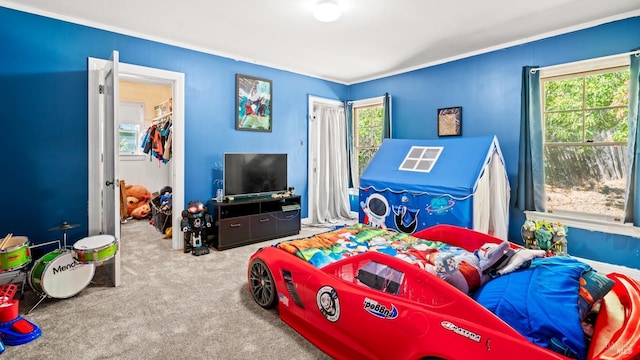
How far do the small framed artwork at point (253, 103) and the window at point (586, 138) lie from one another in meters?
3.38

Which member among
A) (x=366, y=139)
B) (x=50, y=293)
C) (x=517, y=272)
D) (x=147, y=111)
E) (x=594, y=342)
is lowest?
(x=50, y=293)

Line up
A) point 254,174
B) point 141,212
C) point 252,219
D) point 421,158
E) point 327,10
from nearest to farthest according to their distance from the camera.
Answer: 1. point 327,10
2. point 421,158
3. point 252,219
4. point 254,174
5. point 141,212

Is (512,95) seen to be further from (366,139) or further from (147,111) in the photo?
(147,111)

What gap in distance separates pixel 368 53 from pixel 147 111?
455 cm

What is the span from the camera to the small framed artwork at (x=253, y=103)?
4402mm

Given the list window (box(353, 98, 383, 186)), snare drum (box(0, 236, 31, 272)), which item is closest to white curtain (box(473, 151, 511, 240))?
window (box(353, 98, 383, 186))

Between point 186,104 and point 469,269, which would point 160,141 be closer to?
point 186,104

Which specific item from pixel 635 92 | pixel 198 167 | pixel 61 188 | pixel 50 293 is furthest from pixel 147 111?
pixel 635 92

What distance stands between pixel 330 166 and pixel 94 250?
147 inches

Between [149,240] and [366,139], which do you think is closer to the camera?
[149,240]

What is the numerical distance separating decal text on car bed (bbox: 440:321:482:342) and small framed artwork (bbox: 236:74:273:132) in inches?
146

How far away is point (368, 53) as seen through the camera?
4.18m

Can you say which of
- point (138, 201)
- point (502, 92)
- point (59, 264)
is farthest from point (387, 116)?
point (138, 201)

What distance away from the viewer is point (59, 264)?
249 cm
